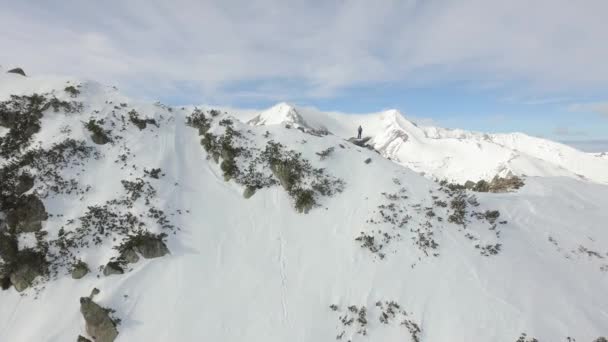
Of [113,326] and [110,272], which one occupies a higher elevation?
[110,272]

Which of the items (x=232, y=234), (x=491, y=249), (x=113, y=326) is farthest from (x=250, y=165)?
(x=491, y=249)

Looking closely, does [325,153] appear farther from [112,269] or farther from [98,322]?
[98,322]

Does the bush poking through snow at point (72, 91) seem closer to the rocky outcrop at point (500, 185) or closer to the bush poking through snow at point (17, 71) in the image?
the bush poking through snow at point (17, 71)

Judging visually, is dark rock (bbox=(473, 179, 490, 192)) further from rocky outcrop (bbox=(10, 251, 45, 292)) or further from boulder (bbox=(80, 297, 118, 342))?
rocky outcrop (bbox=(10, 251, 45, 292))

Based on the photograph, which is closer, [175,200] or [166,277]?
[166,277]

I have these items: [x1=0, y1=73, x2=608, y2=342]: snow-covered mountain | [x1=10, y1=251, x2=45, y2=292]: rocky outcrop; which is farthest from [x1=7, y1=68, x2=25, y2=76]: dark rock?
[x1=10, y1=251, x2=45, y2=292]: rocky outcrop

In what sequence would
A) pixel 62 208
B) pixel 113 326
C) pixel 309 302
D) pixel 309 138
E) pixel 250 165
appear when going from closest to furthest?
pixel 113 326
pixel 309 302
pixel 62 208
pixel 250 165
pixel 309 138

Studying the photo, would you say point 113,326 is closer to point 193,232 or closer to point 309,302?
point 193,232

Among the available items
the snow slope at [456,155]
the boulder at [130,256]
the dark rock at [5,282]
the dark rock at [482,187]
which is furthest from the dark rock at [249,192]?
the snow slope at [456,155]
